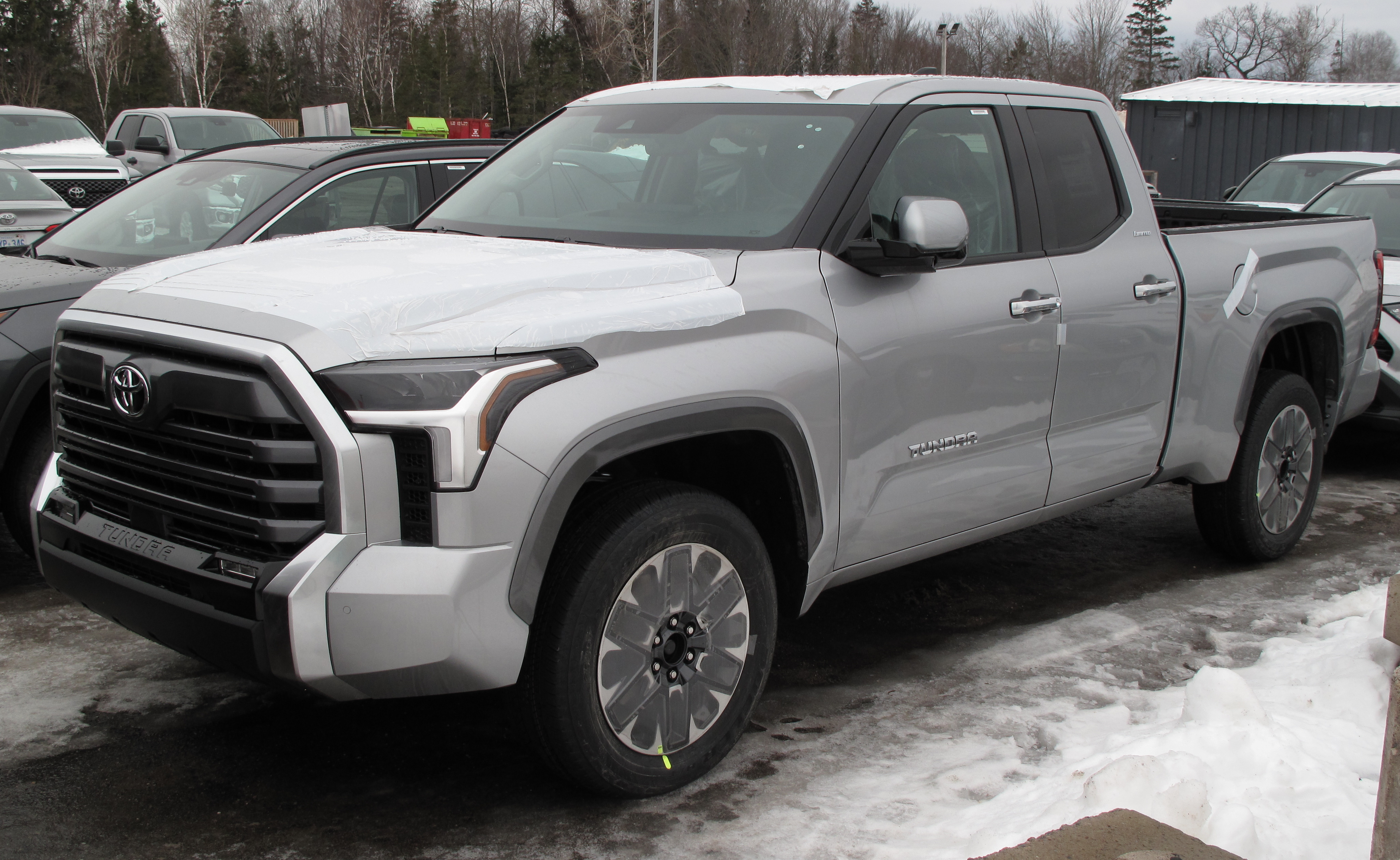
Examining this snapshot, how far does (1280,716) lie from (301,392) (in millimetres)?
2826

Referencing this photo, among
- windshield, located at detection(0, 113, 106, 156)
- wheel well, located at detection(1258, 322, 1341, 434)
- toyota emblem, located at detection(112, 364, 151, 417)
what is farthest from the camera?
windshield, located at detection(0, 113, 106, 156)

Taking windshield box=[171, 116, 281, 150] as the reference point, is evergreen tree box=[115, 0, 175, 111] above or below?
above

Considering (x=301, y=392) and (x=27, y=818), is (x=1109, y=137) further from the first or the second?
(x=27, y=818)

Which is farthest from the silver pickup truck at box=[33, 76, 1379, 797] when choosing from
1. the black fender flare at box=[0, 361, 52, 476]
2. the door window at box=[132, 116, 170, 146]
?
the door window at box=[132, 116, 170, 146]

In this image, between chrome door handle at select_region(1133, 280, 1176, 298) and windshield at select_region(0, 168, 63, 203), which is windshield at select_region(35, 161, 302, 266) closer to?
chrome door handle at select_region(1133, 280, 1176, 298)

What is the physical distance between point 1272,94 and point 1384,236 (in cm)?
1940

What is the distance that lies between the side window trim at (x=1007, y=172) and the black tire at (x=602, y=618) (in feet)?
3.07

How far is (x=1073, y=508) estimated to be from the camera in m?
4.46

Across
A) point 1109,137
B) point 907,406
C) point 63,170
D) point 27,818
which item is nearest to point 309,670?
point 27,818

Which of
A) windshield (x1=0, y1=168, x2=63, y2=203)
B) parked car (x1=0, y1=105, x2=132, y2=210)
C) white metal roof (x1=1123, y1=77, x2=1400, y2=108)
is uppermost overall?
white metal roof (x1=1123, y1=77, x2=1400, y2=108)

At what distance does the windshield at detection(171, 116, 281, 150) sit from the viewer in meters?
17.6

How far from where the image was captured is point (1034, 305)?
3988mm

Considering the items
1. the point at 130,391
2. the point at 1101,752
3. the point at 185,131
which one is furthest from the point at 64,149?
the point at 1101,752

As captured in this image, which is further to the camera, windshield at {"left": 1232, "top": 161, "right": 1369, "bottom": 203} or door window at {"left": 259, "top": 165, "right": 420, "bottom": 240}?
windshield at {"left": 1232, "top": 161, "right": 1369, "bottom": 203}
